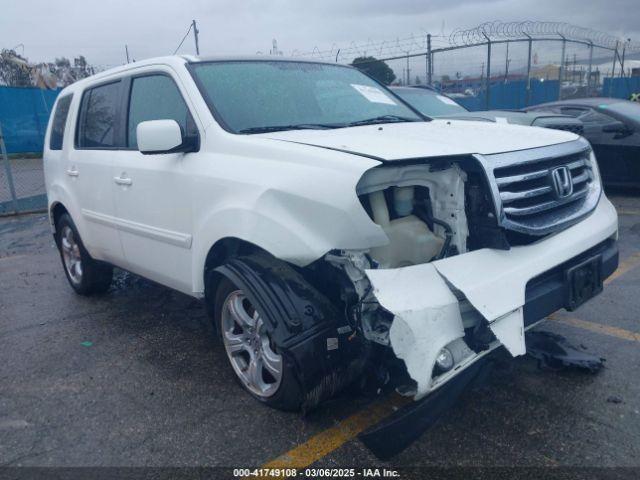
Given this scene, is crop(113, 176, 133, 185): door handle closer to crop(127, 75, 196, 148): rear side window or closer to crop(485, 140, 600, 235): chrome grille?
crop(127, 75, 196, 148): rear side window

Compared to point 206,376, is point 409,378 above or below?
above

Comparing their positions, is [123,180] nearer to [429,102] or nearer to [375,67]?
[429,102]

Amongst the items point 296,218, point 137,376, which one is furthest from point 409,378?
point 137,376

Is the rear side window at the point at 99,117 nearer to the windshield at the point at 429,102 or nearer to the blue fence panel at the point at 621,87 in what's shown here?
the windshield at the point at 429,102

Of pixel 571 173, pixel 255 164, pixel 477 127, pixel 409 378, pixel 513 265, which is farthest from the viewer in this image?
pixel 477 127

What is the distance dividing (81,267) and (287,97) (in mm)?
2700

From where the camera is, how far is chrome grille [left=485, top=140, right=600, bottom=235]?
2721mm

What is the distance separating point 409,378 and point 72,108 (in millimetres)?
3942

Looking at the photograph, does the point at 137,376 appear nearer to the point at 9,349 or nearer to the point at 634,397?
the point at 9,349

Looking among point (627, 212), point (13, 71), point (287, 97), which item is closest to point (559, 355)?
point (287, 97)

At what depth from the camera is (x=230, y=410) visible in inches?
126

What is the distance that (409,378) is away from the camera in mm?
2484

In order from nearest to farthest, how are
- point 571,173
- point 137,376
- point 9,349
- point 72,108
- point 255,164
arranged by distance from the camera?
point 255,164 < point 571,173 < point 137,376 < point 9,349 < point 72,108

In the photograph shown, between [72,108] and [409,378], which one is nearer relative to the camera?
[409,378]
